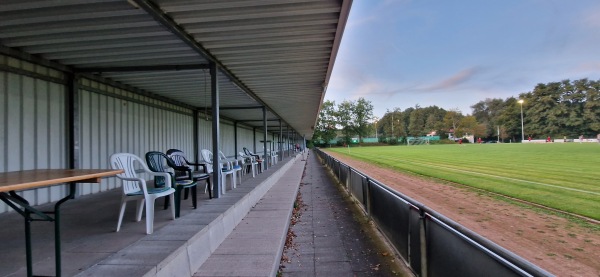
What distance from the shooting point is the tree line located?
68.6m

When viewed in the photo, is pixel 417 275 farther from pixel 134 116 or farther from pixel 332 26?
pixel 134 116

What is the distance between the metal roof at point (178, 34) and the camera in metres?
3.63

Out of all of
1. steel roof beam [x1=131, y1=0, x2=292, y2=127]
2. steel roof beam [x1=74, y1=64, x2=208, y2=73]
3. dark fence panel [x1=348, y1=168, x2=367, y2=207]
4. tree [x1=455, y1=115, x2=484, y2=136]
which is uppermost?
tree [x1=455, y1=115, x2=484, y2=136]

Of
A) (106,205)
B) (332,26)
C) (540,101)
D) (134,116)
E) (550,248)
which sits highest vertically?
(540,101)

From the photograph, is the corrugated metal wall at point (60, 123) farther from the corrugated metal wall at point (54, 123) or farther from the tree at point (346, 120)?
the tree at point (346, 120)

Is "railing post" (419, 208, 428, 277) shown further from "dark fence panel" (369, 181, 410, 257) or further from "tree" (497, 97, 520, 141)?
"tree" (497, 97, 520, 141)

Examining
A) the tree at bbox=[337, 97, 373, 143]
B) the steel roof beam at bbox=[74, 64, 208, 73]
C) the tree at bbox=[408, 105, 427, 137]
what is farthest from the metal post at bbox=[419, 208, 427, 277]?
the tree at bbox=[408, 105, 427, 137]

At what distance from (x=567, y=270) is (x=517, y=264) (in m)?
2.77

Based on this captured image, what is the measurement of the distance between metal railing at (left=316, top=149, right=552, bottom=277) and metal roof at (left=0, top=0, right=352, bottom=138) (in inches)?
91.4

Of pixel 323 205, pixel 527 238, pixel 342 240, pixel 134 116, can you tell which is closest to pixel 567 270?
pixel 527 238

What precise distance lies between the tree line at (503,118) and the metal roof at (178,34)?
5871cm

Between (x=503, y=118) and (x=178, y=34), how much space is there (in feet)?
316

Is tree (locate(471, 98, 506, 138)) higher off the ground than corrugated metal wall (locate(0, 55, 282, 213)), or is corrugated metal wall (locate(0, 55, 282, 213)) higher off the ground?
tree (locate(471, 98, 506, 138))

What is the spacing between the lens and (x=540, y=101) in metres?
73.8
